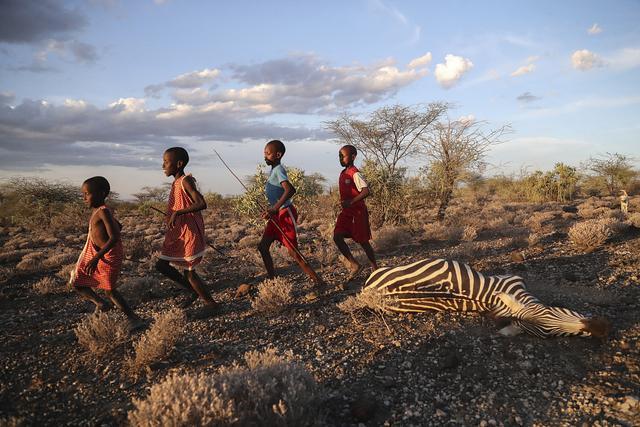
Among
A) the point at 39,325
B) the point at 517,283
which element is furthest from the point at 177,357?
the point at 517,283

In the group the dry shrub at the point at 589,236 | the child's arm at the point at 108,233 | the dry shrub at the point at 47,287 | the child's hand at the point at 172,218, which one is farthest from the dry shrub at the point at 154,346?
the dry shrub at the point at 589,236

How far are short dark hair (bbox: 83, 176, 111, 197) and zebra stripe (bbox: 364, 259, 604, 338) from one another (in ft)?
10.3

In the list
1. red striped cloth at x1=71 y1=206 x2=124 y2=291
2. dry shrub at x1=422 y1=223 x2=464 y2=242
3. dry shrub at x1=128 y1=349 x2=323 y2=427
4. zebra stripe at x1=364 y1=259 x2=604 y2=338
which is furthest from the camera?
dry shrub at x1=422 y1=223 x2=464 y2=242

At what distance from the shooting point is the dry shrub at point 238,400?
7.55 feet

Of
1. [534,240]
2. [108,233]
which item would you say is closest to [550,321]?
[108,233]

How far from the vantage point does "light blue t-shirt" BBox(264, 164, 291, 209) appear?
5272 millimetres

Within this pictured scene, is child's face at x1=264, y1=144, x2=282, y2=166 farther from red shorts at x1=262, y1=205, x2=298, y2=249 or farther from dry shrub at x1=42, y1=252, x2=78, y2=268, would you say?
dry shrub at x1=42, y1=252, x2=78, y2=268

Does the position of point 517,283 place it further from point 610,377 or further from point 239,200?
point 239,200

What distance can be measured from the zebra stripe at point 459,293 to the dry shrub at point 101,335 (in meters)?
2.67

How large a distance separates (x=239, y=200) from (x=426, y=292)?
25.3 feet

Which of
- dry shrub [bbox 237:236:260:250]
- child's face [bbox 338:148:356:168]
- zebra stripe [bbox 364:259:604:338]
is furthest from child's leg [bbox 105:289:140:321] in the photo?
dry shrub [bbox 237:236:260:250]

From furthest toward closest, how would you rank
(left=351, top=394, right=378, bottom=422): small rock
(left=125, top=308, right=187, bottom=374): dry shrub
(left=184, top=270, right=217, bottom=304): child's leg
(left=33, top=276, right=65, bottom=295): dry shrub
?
(left=33, top=276, right=65, bottom=295): dry shrub < (left=184, top=270, right=217, bottom=304): child's leg < (left=125, top=308, right=187, bottom=374): dry shrub < (left=351, top=394, right=378, bottom=422): small rock

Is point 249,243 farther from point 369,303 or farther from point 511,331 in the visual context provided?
point 511,331

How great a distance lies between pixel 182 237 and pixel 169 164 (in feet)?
2.88
